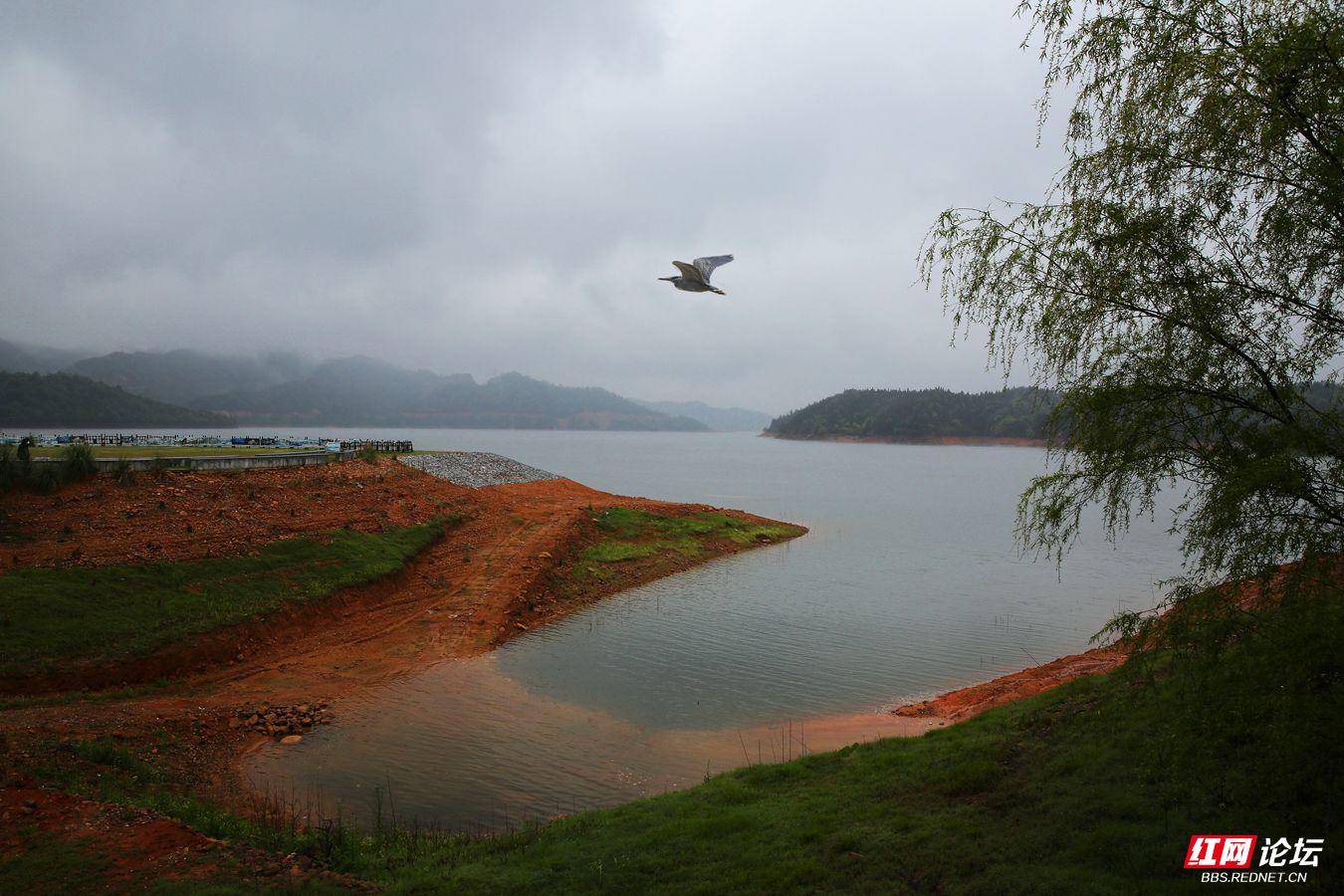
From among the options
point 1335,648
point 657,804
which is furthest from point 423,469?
point 1335,648

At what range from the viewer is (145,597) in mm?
16469

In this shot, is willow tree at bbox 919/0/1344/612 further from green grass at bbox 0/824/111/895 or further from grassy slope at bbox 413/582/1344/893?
green grass at bbox 0/824/111/895

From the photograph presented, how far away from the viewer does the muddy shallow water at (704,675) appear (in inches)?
466

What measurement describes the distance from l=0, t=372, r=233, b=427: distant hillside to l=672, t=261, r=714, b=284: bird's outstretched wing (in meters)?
131

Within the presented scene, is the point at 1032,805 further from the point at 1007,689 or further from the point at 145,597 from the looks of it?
the point at 145,597

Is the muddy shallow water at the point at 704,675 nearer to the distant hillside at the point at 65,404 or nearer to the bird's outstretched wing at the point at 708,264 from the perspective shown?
the bird's outstretched wing at the point at 708,264

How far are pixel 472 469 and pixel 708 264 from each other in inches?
1445

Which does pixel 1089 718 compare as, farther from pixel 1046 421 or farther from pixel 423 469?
pixel 423 469

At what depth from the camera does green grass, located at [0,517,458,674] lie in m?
14.0

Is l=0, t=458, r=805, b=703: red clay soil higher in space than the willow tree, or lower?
lower

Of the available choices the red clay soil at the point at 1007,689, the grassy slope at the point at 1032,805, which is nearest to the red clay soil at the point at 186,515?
the grassy slope at the point at 1032,805

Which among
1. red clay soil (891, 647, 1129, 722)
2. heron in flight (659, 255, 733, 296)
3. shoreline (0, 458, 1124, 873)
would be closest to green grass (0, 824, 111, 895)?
shoreline (0, 458, 1124, 873)

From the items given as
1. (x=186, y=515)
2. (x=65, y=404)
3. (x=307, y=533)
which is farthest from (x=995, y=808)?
(x=65, y=404)

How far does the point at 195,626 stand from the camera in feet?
53.3
